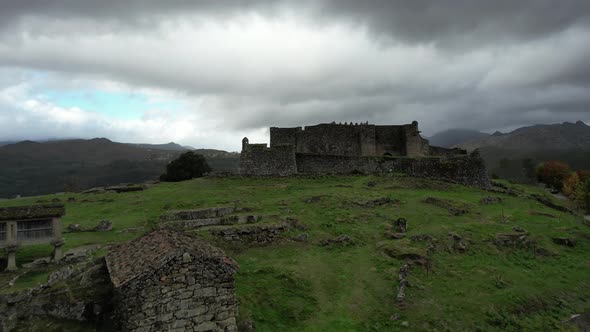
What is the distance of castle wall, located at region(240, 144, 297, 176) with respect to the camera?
41.1 m

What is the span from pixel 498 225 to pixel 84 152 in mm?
206780

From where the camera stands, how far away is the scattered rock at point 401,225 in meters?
24.4

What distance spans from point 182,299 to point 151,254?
178 cm

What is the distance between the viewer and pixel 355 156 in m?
41.5

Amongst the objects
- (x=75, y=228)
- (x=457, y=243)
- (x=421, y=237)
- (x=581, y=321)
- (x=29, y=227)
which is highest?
(x=29, y=227)

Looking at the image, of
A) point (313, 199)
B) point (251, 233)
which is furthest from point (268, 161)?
point (251, 233)

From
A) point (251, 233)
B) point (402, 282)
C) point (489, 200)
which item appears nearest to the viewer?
point (402, 282)

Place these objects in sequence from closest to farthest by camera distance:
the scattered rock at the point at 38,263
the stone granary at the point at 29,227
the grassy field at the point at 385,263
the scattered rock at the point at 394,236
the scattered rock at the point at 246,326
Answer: the scattered rock at the point at 246,326
the grassy field at the point at 385,263
the scattered rock at the point at 38,263
the stone granary at the point at 29,227
the scattered rock at the point at 394,236

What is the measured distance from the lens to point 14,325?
12453mm

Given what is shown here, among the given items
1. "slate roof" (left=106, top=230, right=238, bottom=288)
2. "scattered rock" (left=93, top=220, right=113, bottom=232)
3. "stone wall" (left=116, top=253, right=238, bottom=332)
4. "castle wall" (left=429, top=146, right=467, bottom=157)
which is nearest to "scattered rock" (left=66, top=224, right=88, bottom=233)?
"scattered rock" (left=93, top=220, right=113, bottom=232)

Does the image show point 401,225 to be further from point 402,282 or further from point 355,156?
point 355,156

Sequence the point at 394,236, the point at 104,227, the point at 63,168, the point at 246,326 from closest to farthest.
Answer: the point at 246,326, the point at 394,236, the point at 104,227, the point at 63,168

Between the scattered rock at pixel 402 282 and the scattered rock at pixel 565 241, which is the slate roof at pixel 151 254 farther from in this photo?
the scattered rock at pixel 565 241

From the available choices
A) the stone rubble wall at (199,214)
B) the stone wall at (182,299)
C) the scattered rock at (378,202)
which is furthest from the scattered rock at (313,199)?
the stone wall at (182,299)
